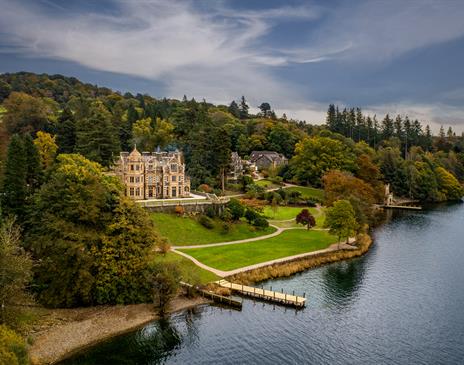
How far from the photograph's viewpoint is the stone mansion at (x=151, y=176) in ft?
249

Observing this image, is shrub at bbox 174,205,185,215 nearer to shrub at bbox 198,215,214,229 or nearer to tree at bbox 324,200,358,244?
shrub at bbox 198,215,214,229

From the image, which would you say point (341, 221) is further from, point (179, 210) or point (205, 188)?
point (205, 188)

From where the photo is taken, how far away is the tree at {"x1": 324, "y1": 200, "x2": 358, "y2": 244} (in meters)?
68.6

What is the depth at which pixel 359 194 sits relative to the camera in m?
87.1

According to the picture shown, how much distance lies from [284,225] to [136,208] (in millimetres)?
36471

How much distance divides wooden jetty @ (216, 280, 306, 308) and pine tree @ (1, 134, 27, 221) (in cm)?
2531

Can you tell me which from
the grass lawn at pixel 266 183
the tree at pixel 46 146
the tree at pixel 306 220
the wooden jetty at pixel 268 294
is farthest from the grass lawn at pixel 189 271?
the grass lawn at pixel 266 183

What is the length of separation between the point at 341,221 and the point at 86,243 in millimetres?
39436

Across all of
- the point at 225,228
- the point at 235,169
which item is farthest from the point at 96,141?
the point at 235,169

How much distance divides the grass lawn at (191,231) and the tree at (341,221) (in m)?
11.1

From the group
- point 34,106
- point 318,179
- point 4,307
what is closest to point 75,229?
point 4,307

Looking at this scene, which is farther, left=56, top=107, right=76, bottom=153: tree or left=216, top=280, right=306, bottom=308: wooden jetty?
left=56, top=107, right=76, bottom=153: tree

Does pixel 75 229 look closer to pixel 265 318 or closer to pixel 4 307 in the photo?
pixel 4 307

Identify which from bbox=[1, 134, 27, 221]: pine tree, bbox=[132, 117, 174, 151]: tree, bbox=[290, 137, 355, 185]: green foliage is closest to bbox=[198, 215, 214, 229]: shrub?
bbox=[1, 134, 27, 221]: pine tree
